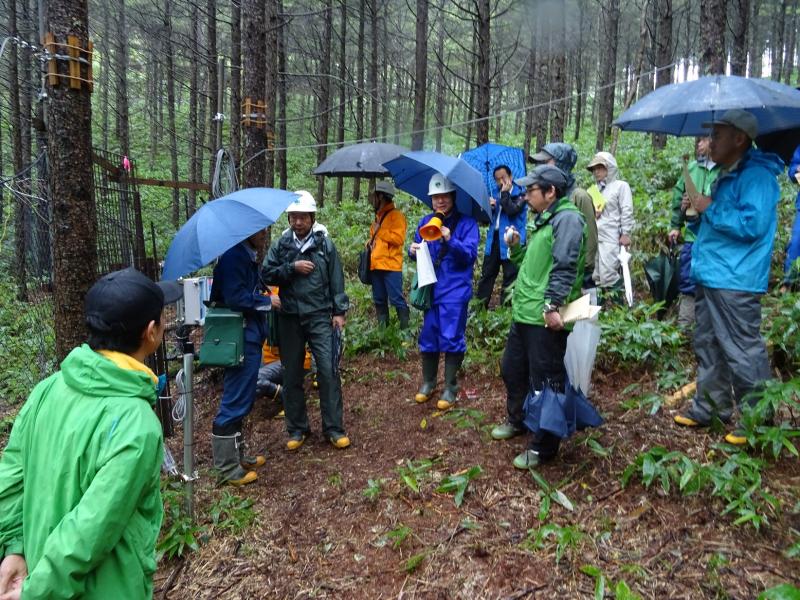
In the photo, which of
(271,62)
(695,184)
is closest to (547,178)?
(695,184)

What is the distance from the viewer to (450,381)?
5.06m

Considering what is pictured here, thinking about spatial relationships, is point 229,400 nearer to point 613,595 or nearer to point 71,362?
point 71,362

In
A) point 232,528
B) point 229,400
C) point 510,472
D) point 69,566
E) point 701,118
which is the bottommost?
point 232,528

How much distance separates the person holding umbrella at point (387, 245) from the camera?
21.7 feet

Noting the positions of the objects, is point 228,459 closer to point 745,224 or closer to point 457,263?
point 457,263

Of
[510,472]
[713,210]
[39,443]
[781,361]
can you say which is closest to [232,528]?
[510,472]

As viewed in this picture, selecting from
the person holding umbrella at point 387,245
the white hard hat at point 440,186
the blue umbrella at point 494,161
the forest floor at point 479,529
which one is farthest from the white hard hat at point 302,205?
the blue umbrella at point 494,161

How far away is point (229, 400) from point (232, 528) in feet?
2.85

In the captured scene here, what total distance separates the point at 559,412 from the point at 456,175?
220cm

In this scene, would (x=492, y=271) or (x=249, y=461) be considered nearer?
(x=249, y=461)

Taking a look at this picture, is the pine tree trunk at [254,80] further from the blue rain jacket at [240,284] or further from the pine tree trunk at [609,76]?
the pine tree trunk at [609,76]

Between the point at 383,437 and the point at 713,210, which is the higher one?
the point at 713,210

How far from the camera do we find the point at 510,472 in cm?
379

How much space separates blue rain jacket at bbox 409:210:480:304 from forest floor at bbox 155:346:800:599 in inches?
41.4
